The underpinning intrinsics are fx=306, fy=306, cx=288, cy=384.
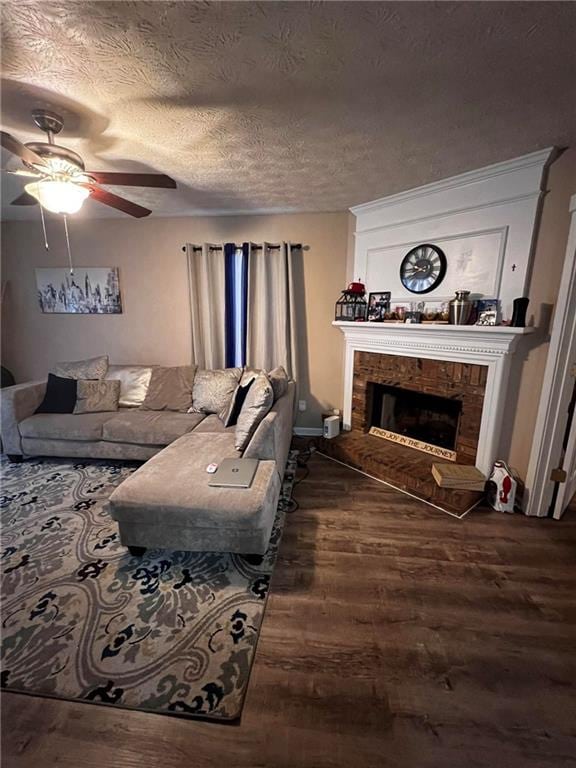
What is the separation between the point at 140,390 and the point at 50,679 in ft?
8.02

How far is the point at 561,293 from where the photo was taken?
196 centimetres

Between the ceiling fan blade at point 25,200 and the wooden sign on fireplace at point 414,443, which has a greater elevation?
the ceiling fan blade at point 25,200

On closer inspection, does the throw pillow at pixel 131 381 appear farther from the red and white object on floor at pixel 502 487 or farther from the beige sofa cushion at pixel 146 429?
the red and white object on floor at pixel 502 487

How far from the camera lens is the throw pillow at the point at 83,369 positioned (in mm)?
3293

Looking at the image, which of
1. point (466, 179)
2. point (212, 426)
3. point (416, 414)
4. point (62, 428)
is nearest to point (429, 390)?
point (416, 414)

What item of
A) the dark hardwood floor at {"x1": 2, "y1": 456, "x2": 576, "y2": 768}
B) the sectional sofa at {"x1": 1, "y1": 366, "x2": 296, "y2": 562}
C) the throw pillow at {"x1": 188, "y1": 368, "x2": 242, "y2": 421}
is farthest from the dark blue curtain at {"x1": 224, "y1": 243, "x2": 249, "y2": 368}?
the dark hardwood floor at {"x1": 2, "y1": 456, "x2": 576, "y2": 768}

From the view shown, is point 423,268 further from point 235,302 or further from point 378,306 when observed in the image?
point 235,302

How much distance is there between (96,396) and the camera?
313 centimetres

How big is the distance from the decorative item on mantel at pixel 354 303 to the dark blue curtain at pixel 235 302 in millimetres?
1090

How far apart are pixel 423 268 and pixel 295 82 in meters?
1.76

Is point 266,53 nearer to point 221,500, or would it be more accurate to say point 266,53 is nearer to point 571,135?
point 571,135

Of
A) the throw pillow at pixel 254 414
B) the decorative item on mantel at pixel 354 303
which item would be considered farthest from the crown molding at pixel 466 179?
the throw pillow at pixel 254 414

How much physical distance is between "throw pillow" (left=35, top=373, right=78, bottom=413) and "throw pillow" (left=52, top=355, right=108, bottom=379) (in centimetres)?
13

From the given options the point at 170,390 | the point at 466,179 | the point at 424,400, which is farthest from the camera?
the point at 170,390
